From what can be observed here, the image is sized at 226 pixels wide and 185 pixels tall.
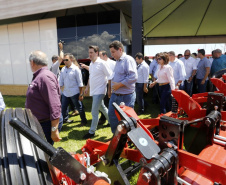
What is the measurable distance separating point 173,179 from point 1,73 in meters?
11.3

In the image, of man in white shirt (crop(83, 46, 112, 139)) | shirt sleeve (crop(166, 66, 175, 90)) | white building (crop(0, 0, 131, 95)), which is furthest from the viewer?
white building (crop(0, 0, 131, 95))

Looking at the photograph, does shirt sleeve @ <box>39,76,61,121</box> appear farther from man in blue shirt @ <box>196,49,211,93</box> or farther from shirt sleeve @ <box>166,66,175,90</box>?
man in blue shirt @ <box>196,49,211,93</box>

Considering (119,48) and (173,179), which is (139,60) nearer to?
(119,48)

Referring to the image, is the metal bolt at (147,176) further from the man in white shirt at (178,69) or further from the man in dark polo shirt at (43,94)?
the man in white shirt at (178,69)

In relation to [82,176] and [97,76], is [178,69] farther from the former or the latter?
[82,176]

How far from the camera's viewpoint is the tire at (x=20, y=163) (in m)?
0.89

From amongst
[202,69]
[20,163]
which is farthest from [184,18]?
[20,163]

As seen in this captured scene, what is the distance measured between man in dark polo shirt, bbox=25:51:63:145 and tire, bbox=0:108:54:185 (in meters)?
0.94

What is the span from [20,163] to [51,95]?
1190mm

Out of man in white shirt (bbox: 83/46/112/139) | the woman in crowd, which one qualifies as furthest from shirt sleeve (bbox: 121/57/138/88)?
the woman in crowd

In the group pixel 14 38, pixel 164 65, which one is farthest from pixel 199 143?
pixel 14 38

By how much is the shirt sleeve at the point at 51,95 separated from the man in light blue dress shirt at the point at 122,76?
3.51ft

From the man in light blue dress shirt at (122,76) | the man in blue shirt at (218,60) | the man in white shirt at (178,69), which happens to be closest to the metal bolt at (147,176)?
the man in light blue dress shirt at (122,76)

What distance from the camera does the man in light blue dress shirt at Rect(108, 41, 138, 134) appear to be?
2.87 m
